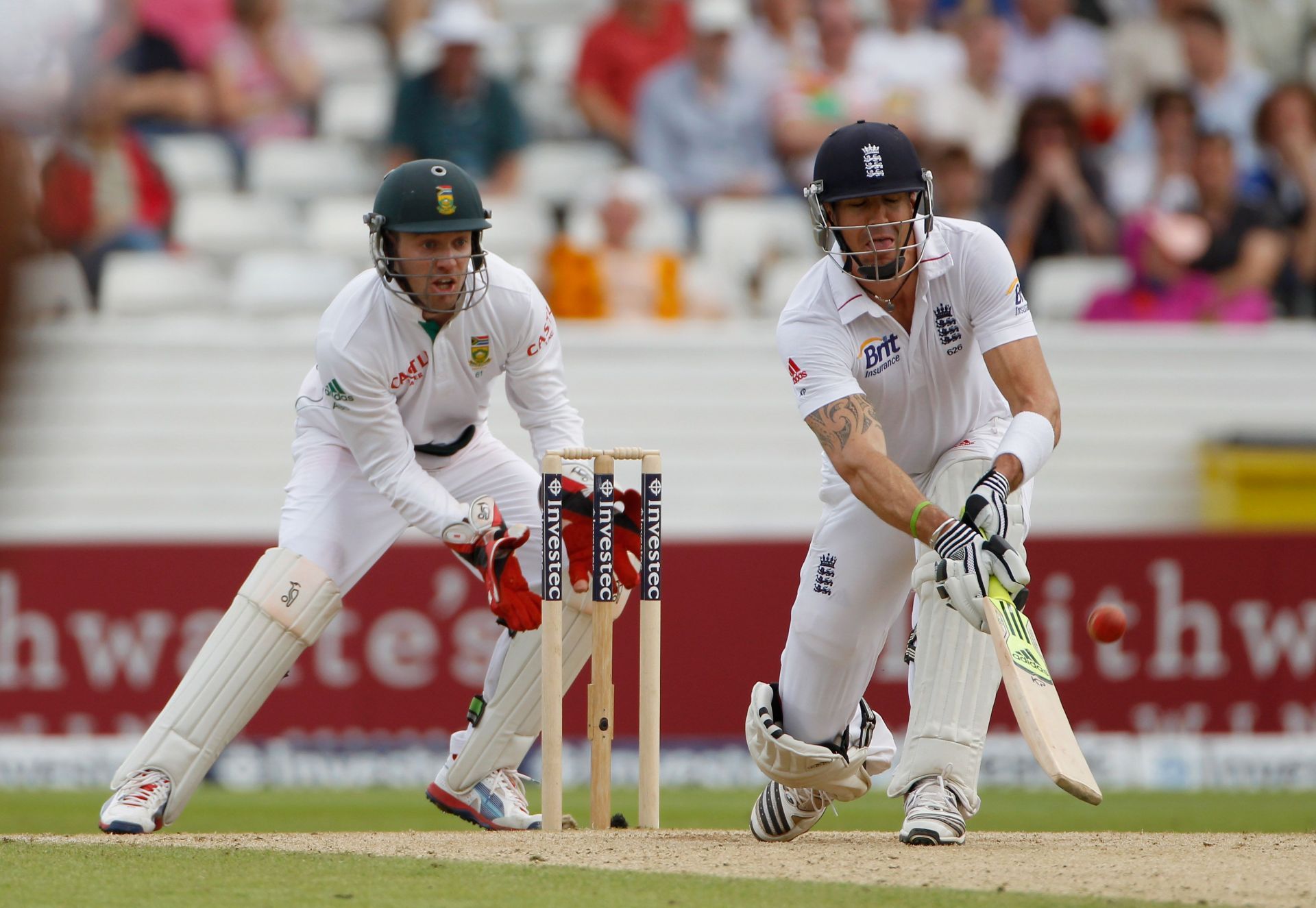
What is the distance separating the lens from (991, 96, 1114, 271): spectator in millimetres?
8141

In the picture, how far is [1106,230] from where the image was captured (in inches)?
328

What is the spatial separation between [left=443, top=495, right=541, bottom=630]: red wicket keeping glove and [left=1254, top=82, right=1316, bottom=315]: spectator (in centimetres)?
541

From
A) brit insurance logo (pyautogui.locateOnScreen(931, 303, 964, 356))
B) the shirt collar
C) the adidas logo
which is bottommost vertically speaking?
the adidas logo

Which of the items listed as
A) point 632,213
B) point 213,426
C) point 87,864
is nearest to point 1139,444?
point 632,213

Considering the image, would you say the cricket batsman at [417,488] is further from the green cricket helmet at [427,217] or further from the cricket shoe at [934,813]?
the cricket shoe at [934,813]

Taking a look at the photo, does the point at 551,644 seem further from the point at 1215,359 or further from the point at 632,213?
the point at 1215,359

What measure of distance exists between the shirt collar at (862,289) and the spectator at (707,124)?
4754mm

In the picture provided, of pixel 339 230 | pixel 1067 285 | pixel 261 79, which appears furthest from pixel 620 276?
pixel 261 79

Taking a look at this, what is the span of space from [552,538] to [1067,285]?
15.7ft

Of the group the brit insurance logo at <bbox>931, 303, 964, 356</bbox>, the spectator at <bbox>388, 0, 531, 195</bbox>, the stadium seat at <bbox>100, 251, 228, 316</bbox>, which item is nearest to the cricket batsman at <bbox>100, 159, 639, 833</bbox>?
the brit insurance logo at <bbox>931, 303, 964, 356</bbox>

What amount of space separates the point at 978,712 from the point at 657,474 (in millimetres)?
893

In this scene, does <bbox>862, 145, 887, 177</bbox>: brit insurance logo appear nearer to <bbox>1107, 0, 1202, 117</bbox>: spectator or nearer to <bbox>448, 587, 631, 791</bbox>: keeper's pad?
<bbox>448, 587, 631, 791</bbox>: keeper's pad

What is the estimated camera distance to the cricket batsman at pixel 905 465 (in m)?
3.46

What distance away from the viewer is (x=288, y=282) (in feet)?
25.4
